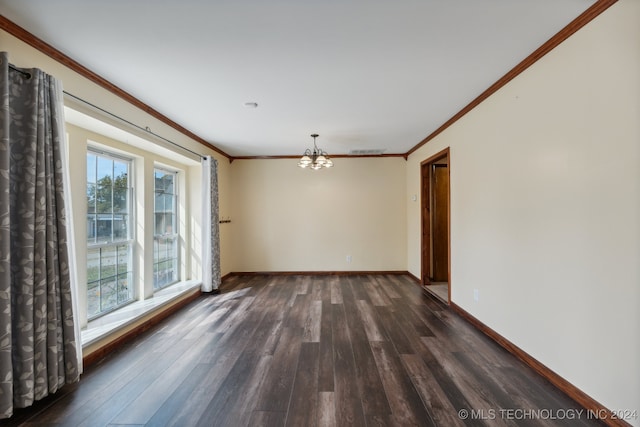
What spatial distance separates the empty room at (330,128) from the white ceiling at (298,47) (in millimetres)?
18

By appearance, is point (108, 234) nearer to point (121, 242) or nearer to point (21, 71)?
point (121, 242)

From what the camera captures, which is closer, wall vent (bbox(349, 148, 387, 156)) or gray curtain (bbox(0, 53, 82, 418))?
gray curtain (bbox(0, 53, 82, 418))

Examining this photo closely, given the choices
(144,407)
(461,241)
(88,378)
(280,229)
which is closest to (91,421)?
(144,407)

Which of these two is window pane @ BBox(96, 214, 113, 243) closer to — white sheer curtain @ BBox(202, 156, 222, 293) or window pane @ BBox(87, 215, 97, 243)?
window pane @ BBox(87, 215, 97, 243)

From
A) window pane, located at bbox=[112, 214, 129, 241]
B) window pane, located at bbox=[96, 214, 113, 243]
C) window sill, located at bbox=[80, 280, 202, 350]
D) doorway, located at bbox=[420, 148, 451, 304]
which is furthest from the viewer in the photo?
doorway, located at bbox=[420, 148, 451, 304]

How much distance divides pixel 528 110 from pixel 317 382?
107 inches

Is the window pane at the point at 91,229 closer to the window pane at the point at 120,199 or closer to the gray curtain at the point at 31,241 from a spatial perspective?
the window pane at the point at 120,199

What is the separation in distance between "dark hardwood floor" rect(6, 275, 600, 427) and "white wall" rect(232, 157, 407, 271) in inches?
85.6

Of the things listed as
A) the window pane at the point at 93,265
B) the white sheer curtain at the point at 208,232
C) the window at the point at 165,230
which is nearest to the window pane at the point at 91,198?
the window pane at the point at 93,265

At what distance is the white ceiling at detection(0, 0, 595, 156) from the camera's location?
1.61 m

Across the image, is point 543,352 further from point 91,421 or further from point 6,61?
point 6,61

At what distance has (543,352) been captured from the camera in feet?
6.73

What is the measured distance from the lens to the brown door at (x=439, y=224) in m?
4.89

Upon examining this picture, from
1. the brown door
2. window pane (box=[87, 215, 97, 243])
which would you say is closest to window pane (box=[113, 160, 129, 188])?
window pane (box=[87, 215, 97, 243])
